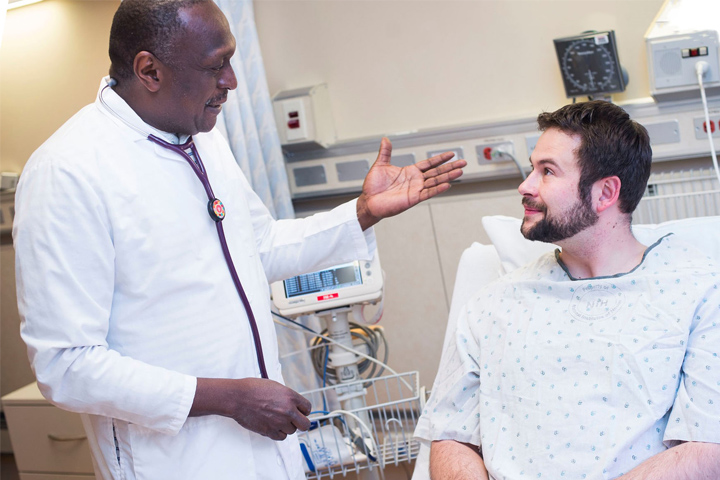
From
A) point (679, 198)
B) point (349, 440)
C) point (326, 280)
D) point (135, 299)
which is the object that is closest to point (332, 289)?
point (326, 280)

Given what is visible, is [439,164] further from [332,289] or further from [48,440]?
[48,440]

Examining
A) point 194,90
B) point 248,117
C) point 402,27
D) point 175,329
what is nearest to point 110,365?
point 175,329

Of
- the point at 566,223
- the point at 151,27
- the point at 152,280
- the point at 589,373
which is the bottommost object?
the point at 589,373

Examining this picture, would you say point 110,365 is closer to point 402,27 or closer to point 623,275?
point 623,275

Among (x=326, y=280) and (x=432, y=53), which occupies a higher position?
(x=432, y=53)

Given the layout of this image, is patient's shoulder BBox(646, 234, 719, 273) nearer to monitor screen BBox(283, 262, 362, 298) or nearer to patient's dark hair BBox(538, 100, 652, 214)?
patient's dark hair BBox(538, 100, 652, 214)

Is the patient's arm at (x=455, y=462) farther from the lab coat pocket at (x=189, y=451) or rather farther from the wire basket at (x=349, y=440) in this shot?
the lab coat pocket at (x=189, y=451)

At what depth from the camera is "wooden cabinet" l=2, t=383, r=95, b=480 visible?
94.4 inches

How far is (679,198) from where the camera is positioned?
8.42ft

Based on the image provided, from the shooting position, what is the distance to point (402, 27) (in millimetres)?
2883

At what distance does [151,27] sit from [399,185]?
631 millimetres

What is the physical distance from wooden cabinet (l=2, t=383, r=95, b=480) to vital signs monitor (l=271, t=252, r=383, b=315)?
0.93m

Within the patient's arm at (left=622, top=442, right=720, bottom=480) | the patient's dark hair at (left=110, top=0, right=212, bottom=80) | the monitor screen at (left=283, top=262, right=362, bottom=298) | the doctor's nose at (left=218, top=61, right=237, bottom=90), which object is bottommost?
the patient's arm at (left=622, top=442, right=720, bottom=480)

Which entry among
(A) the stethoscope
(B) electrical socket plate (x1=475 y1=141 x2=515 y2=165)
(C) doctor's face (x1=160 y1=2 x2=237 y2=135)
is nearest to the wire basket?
(A) the stethoscope
